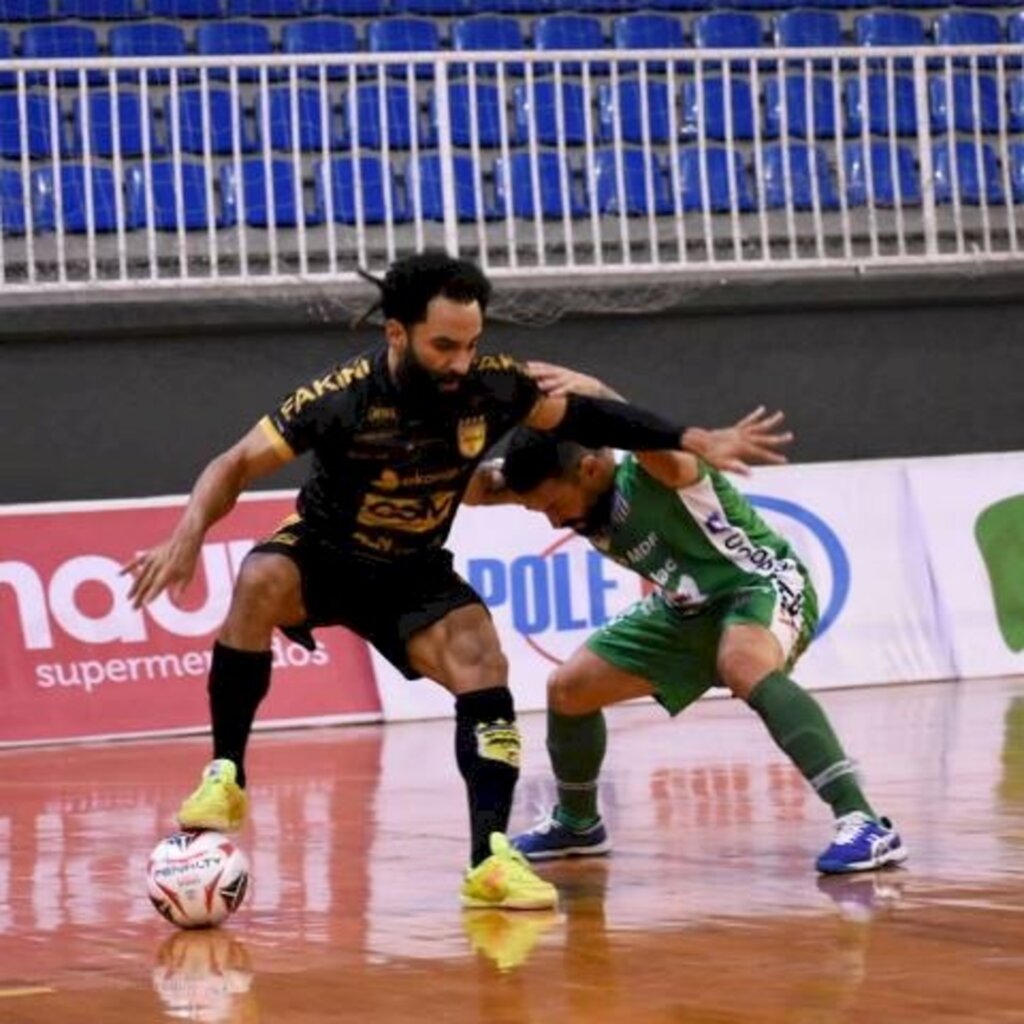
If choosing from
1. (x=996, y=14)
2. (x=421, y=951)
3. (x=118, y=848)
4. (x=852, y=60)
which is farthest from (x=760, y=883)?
(x=996, y=14)

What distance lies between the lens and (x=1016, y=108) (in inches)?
742

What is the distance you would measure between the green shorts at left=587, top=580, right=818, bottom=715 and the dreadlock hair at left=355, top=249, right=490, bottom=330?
1.55 meters

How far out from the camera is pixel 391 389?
7.42 m

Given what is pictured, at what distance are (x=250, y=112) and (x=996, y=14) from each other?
622cm

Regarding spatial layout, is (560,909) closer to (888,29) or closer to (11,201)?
(11,201)

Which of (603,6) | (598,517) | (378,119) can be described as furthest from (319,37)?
(598,517)

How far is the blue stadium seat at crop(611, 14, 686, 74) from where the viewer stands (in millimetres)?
19359

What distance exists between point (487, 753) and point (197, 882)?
923 millimetres

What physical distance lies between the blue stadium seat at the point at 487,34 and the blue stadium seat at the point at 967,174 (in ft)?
10.3

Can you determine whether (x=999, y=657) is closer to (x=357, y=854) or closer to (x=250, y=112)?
(x=250, y=112)

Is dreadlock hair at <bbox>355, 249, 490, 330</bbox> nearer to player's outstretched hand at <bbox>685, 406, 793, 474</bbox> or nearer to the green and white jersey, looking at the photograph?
player's outstretched hand at <bbox>685, 406, 793, 474</bbox>

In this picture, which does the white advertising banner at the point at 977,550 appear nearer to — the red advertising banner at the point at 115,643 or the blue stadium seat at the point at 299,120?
the red advertising banner at the point at 115,643

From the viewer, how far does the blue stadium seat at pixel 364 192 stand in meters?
17.4

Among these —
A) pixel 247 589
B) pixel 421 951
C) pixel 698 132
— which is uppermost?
pixel 698 132
